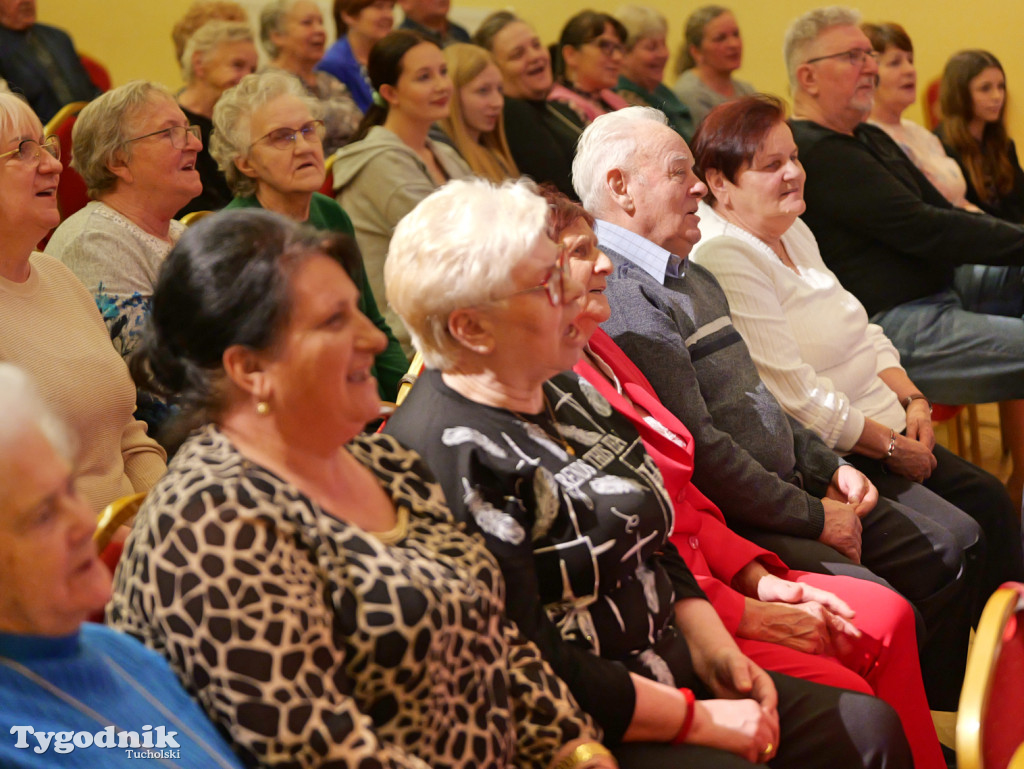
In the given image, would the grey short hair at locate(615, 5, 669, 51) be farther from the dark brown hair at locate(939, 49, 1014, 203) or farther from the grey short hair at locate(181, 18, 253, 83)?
the grey short hair at locate(181, 18, 253, 83)

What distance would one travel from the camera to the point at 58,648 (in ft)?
3.05

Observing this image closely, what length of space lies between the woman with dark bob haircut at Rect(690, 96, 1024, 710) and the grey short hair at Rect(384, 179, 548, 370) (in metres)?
0.93

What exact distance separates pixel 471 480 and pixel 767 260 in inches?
47.7

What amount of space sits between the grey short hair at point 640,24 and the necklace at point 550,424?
383cm

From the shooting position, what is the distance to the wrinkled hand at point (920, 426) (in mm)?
2418

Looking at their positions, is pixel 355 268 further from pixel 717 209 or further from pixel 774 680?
pixel 717 209

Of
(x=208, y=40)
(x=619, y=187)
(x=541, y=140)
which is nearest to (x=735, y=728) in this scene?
(x=619, y=187)

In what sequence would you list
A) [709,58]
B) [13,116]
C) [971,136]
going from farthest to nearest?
1. [709,58]
2. [971,136]
3. [13,116]

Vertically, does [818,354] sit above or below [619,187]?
below

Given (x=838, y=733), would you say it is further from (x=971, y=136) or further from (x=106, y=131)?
(x=971, y=136)

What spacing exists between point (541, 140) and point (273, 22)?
4.22 ft

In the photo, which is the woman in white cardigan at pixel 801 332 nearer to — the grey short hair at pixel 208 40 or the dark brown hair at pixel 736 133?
the dark brown hair at pixel 736 133

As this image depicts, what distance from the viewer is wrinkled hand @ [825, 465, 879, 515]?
2.10 m

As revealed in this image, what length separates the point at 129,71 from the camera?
18.2ft
